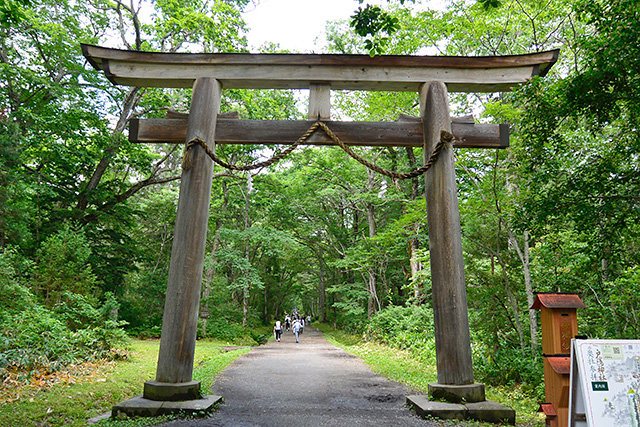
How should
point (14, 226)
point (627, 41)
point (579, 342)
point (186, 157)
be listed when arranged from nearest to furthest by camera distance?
point (579, 342) < point (627, 41) < point (186, 157) < point (14, 226)

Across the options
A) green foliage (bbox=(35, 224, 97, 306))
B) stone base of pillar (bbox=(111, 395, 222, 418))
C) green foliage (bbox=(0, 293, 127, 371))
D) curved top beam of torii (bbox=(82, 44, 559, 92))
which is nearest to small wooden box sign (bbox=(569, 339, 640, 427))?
stone base of pillar (bbox=(111, 395, 222, 418))

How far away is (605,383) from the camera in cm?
306

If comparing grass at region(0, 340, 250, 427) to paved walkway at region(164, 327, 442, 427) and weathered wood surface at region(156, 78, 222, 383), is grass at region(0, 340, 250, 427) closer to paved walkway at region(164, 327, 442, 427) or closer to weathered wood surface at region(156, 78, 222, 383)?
paved walkway at region(164, 327, 442, 427)

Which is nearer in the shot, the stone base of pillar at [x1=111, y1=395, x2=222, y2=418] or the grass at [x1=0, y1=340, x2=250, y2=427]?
the grass at [x1=0, y1=340, x2=250, y2=427]

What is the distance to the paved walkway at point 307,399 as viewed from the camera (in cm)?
443

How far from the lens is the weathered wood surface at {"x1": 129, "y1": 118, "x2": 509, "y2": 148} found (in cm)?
589

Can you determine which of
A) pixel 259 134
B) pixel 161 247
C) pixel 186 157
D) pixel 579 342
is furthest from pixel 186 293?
pixel 161 247

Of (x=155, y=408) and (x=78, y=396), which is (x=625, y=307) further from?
(x=78, y=396)

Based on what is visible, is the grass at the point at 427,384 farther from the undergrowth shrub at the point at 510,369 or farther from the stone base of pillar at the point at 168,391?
the stone base of pillar at the point at 168,391

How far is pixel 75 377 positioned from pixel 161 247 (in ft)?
55.4

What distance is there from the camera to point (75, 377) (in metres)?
6.31

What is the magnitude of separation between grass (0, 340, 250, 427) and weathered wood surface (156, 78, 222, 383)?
864 millimetres

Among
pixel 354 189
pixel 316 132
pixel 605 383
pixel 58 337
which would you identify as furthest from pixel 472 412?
pixel 354 189

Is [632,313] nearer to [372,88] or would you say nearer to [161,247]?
[372,88]
